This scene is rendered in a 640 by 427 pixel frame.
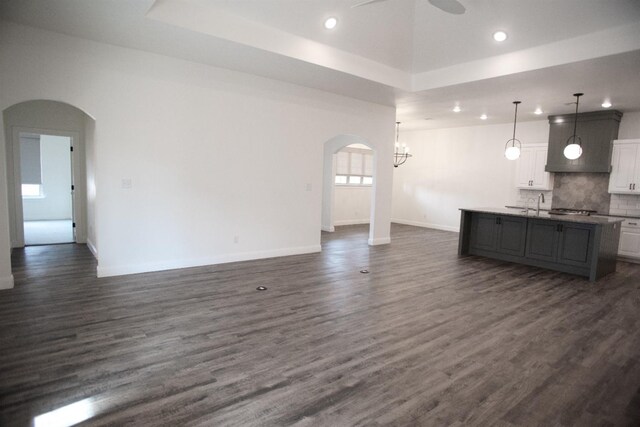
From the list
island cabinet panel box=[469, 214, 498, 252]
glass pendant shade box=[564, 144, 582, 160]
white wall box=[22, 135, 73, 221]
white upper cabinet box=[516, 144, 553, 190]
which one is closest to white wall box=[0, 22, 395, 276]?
island cabinet panel box=[469, 214, 498, 252]

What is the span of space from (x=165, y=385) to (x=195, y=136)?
12.4 ft

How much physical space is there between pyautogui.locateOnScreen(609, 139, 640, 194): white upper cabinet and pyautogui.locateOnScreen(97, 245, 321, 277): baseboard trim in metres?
6.08

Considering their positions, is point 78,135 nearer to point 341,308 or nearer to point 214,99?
point 214,99

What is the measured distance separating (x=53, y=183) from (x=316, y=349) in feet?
36.2

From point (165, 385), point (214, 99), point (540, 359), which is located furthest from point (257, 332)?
point (214, 99)

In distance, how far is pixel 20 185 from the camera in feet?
20.8

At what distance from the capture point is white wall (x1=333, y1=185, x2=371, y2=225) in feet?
34.9

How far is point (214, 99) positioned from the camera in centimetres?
546

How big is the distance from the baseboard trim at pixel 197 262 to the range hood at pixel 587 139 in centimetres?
562

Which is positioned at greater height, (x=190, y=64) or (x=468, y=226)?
(x=190, y=64)

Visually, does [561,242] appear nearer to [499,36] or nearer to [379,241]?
[379,241]

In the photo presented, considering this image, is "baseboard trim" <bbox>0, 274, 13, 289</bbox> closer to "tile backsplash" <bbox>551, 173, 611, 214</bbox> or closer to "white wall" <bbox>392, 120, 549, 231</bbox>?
"white wall" <bbox>392, 120, 549, 231</bbox>

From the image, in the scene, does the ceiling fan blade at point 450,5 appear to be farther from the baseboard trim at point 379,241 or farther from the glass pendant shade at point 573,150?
the baseboard trim at point 379,241

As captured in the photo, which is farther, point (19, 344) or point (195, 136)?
point (195, 136)
